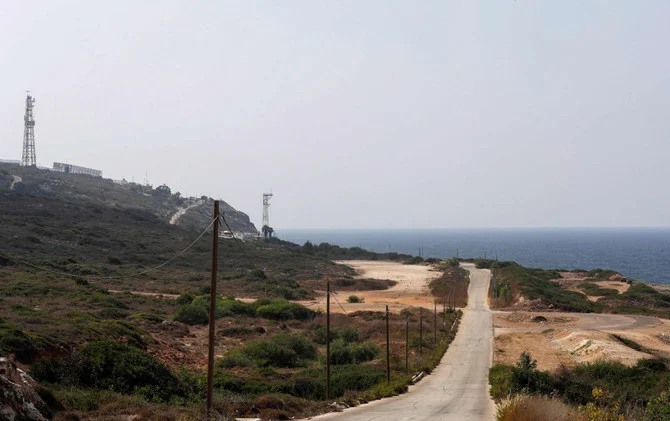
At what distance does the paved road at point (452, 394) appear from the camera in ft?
68.2

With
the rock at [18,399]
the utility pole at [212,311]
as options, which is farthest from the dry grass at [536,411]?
the rock at [18,399]

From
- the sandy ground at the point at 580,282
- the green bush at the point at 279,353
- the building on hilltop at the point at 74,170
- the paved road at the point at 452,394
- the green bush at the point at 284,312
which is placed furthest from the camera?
the building on hilltop at the point at 74,170

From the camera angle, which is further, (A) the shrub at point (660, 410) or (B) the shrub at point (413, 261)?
(B) the shrub at point (413, 261)

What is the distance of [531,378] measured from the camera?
24844 millimetres

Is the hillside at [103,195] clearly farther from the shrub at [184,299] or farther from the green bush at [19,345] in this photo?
the green bush at [19,345]

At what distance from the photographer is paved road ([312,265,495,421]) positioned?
20797mm

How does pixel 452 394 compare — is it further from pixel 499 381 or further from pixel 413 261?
pixel 413 261

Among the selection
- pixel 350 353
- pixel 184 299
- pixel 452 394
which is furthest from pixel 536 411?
pixel 184 299

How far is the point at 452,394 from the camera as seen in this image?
27.0 metres

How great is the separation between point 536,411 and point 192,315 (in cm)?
3708

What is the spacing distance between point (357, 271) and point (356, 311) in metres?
55.0

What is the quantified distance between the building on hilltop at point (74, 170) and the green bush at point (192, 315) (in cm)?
14526

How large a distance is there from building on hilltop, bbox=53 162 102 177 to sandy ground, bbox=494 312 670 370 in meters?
153

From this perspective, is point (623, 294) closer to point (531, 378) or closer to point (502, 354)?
point (502, 354)
